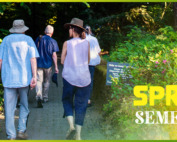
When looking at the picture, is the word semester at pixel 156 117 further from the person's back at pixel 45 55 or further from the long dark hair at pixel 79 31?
the person's back at pixel 45 55

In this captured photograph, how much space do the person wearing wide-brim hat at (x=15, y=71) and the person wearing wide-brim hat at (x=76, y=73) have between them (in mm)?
533

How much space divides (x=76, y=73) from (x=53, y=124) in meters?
1.45

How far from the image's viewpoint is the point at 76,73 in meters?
5.71

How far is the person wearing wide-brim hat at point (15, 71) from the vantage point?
18.4 ft

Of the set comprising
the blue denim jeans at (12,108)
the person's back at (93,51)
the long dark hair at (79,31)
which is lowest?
the blue denim jeans at (12,108)

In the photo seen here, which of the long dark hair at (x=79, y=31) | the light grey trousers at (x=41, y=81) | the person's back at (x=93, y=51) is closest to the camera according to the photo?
the long dark hair at (x=79, y=31)

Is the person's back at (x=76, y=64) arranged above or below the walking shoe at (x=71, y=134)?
above

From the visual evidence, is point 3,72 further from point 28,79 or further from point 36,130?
point 36,130

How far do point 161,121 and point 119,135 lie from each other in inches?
28.7

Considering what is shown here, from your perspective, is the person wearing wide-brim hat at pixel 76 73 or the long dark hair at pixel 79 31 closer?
the person wearing wide-brim hat at pixel 76 73

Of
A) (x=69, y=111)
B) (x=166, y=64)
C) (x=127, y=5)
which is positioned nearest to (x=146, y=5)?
(x=127, y=5)

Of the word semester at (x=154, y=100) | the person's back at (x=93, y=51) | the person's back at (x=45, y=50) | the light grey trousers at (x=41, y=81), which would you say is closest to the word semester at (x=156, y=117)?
the word semester at (x=154, y=100)

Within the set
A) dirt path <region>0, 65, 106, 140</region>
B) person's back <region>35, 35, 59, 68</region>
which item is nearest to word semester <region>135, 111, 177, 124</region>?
dirt path <region>0, 65, 106, 140</region>

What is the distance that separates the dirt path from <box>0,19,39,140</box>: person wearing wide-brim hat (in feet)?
1.35
